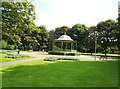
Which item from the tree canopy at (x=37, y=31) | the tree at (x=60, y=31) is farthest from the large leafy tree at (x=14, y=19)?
the tree at (x=60, y=31)

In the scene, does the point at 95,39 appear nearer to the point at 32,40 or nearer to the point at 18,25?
the point at 32,40

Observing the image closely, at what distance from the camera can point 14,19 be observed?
19.7m

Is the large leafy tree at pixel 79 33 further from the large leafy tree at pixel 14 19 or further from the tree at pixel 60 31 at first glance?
the large leafy tree at pixel 14 19

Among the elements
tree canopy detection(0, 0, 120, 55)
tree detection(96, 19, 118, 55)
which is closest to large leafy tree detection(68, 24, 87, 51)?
tree canopy detection(0, 0, 120, 55)

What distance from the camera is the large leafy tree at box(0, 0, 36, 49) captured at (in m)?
19.2

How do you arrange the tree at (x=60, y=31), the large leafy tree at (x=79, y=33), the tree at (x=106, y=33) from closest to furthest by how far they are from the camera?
the tree at (x=106, y=33)
the large leafy tree at (x=79, y=33)
the tree at (x=60, y=31)

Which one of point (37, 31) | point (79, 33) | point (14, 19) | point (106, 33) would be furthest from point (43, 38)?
point (14, 19)

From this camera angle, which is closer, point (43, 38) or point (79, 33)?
point (79, 33)

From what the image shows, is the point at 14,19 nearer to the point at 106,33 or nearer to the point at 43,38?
the point at 106,33

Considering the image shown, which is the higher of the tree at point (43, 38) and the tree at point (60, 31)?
the tree at point (60, 31)

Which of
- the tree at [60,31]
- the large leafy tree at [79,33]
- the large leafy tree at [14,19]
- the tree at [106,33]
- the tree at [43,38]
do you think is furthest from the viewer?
the tree at [60,31]

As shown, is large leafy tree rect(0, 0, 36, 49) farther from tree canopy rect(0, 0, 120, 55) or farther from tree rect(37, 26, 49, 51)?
tree rect(37, 26, 49, 51)

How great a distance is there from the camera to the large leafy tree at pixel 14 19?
758 inches

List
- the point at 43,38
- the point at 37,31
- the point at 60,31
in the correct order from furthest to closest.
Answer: the point at 60,31 < the point at 43,38 < the point at 37,31
